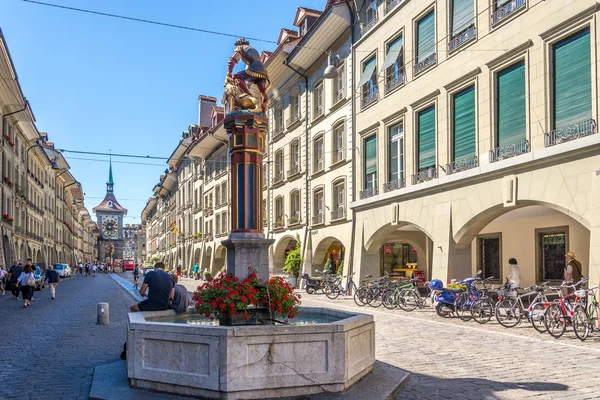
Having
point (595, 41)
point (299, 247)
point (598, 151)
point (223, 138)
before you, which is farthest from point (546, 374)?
point (223, 138)

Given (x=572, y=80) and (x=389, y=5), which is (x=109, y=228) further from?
(x=572, y=80)

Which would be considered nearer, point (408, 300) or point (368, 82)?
point (408, 300)

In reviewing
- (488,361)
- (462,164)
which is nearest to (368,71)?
(462,164)

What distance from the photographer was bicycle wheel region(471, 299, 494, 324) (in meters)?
14.7

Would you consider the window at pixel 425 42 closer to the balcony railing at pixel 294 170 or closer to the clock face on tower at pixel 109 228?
the balcony railing at pixel 294 170


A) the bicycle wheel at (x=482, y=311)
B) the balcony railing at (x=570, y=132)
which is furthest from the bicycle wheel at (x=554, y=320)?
the balcony railing at (x=570, y=132)

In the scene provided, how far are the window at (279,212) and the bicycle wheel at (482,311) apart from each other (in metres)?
21.8

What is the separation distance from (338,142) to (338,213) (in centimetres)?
369

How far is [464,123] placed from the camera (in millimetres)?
18938

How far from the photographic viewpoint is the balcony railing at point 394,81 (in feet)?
74.9

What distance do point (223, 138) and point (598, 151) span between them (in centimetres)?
3760

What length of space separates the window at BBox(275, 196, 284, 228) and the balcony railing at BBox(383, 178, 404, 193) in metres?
13.3

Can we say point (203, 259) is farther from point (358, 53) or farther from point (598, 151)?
point (598, 151)

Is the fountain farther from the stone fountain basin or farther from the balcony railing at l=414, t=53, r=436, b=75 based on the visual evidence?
the balcony railing at l=414, t=53, r=436, b=75
